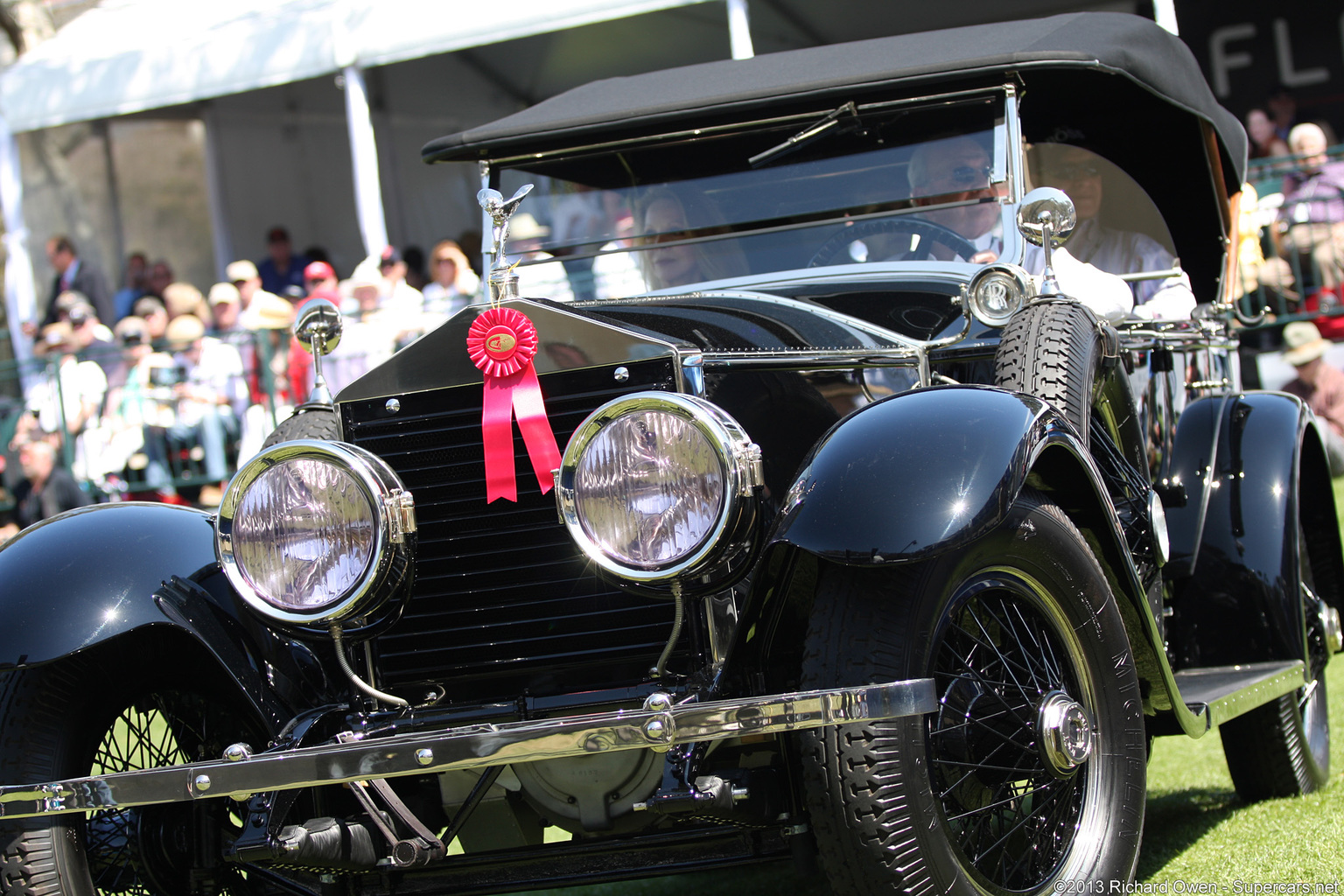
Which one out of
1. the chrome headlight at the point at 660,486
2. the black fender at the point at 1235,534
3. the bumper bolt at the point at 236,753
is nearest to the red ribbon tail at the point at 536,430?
the chrome headlight at the point at 660,486

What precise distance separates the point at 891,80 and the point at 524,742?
2119mm

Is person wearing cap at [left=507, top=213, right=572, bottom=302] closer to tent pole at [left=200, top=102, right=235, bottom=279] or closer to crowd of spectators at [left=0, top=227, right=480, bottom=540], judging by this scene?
crowd of spectators at [left=0, top=227, right=480, bottom=540]

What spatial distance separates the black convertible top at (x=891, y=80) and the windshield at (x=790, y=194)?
7 cm

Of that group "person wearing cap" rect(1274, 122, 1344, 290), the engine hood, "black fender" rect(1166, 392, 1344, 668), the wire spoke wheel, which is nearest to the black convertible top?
the engine hood

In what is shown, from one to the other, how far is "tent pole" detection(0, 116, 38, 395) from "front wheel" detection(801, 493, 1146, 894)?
11765 mm

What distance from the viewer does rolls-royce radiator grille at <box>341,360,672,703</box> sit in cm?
A: 279


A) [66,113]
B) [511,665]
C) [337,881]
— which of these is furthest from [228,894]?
[66,113]

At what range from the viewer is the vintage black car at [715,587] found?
2414 mm

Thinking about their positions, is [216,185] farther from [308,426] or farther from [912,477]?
[912,477]

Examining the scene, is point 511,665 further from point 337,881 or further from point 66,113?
point 66,113

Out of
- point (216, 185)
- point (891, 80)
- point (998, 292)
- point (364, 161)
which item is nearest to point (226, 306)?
point (364, 161)

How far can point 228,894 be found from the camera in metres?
3.02

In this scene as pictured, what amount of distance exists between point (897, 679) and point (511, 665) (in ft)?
2.72

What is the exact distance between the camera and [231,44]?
12.1 metres
